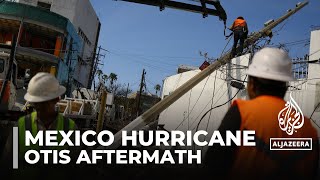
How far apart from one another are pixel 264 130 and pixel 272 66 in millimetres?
373

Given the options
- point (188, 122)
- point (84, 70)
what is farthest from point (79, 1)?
point (188, 122)

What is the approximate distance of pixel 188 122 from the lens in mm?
14219

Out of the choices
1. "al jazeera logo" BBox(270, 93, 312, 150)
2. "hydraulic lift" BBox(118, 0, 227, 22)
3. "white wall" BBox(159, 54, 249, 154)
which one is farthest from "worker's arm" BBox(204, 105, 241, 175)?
"white wall" BBox(159, 54, 249, 154)

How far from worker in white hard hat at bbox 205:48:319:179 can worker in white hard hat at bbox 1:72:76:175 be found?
4.49 ft

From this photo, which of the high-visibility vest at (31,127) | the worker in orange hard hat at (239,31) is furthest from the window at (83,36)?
the high-visibility vest at (31,127)

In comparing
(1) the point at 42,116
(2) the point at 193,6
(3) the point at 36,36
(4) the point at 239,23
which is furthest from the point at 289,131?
(3) the point at 36,36

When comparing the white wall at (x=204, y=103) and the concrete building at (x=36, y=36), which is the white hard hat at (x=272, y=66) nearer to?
the white wall at (x=204, y=103)

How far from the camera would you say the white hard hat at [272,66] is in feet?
6.61

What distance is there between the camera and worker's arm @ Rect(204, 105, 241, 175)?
1887 millimetres

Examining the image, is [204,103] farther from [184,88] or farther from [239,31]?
[184,88]

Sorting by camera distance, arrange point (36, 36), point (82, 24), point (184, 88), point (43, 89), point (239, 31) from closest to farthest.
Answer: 1. point (43, 89)
2. point (184, 88)
3. point (239, 31)
4. point (36, 36)
5. point (82, 24)

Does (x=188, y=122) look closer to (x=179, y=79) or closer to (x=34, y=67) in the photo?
(x=179, y=79)

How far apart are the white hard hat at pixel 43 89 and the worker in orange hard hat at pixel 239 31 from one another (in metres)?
9.52

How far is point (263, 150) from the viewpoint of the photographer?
6.31ft
